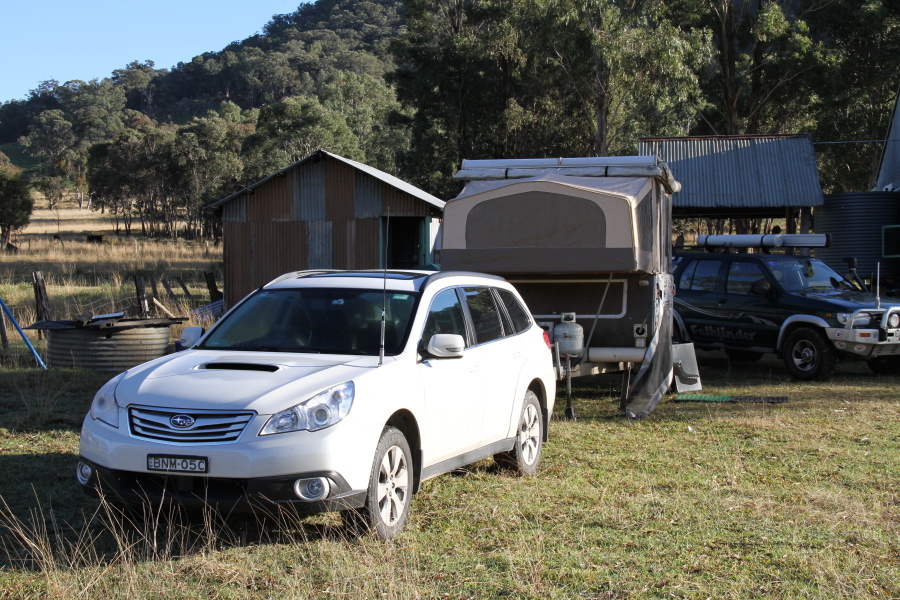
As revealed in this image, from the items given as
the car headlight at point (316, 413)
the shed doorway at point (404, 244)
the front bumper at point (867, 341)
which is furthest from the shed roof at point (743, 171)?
the car headlight at point (316, 413)

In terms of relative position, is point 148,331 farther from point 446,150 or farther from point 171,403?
point 446,150

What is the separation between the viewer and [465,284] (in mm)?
7188

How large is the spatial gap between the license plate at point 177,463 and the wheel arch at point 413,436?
4.03ft

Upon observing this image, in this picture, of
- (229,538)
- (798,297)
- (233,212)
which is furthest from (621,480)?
(233,212)

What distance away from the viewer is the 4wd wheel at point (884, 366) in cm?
1415

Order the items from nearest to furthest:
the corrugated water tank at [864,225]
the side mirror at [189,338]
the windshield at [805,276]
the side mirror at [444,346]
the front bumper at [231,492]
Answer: the front bumper at [231,492] < the side mirror at [444,346] < the side mirror at [189,338] < the windshield at [805,276] < the corrugated water tank at [864,225]

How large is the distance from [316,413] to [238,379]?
0.63 metres

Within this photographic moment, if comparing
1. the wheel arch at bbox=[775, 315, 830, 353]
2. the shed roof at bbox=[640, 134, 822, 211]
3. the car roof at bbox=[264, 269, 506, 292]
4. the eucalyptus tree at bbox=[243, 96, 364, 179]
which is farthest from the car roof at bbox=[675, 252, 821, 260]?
the eucalyptus tree at bbox=[243, 96, 364, 179]

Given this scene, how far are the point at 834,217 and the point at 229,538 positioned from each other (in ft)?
70.8

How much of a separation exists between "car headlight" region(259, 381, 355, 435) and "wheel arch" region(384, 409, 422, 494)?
0.53 m

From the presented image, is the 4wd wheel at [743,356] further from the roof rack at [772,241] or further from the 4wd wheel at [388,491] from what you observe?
the 4wd wheel at [388,491]

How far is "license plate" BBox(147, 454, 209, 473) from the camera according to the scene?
16.8 ft

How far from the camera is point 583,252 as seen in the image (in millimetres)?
10117

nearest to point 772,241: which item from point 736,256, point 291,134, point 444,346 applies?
point 736,256
